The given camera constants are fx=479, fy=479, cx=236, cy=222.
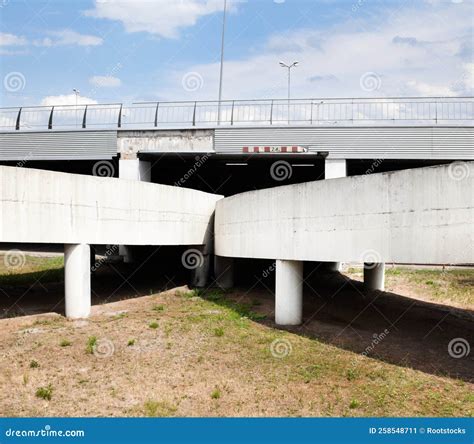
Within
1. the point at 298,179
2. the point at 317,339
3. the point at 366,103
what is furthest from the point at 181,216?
the point at 298,179

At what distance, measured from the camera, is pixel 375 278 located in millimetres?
26188

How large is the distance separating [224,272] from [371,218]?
43.3ft

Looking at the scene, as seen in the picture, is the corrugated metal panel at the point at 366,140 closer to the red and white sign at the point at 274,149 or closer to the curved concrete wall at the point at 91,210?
the red and white sign at the point at 274,149

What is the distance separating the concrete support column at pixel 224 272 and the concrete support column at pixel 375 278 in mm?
7340

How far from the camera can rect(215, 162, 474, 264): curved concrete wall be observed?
12.1 m

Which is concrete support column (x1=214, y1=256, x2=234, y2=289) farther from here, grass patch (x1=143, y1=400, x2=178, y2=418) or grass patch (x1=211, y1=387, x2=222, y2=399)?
grass patch (x1=143, y1=400, x2=178, y2=418)

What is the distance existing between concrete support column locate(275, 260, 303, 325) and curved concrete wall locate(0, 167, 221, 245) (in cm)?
681

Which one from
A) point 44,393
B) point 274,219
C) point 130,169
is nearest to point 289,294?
point 274,219

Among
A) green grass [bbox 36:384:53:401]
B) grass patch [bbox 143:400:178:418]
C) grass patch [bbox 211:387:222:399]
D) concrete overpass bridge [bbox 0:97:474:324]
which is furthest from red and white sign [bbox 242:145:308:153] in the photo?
grass patch [bbox 143:400:178:418]

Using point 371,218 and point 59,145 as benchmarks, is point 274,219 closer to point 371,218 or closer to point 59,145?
point 371,218

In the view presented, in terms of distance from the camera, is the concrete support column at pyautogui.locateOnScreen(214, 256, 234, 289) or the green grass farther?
the concrete support column at pyautogui.locateOnScreen(214, 256, 234, 289)

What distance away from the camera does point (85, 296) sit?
19219 millimetres

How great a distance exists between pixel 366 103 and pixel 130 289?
56.0 feet

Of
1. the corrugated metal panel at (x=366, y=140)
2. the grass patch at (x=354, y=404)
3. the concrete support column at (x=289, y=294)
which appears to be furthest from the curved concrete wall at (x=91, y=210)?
the grass patch at (x=354, y=404)
